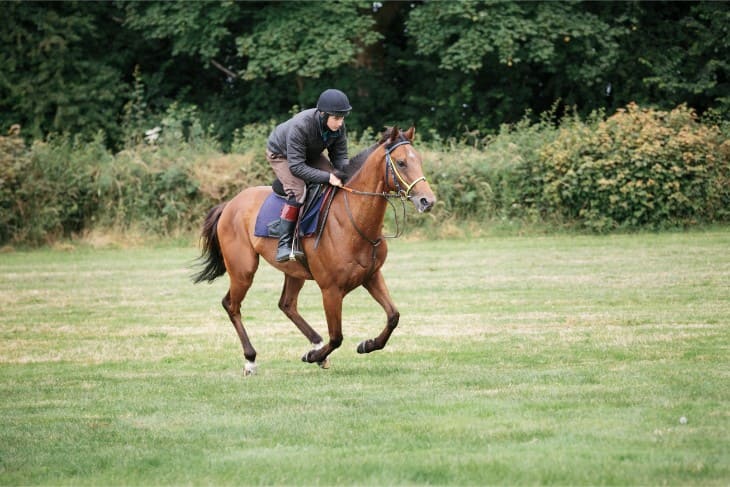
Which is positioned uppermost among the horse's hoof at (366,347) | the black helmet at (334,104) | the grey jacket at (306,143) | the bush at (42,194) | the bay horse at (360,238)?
the black helmet at (334,104)

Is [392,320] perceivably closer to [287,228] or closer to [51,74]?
[287,228]

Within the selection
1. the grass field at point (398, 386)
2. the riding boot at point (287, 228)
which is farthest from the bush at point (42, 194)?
the riding boot at point (287, 228)

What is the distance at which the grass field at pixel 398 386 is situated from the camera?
6742 mm

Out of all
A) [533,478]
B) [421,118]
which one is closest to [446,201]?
[421,118]

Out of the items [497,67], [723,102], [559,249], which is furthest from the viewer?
[497,67]

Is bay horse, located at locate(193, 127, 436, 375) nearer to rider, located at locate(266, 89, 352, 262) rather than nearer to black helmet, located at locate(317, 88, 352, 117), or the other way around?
rider, located at locate(266, 89, 352, 262)

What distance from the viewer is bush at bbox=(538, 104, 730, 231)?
25344 mm

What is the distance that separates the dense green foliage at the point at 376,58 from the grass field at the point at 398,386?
1615cm

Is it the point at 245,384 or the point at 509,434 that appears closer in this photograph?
the point at 509,434

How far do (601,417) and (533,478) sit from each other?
1693 millimetres

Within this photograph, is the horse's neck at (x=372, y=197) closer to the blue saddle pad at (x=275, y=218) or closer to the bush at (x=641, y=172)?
the blue saddle pad at (x=275, y=218)

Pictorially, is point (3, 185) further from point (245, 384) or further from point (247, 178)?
point (245, 384)

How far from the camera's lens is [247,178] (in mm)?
28469

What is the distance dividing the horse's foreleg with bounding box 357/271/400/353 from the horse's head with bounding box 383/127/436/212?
1.01 metres
